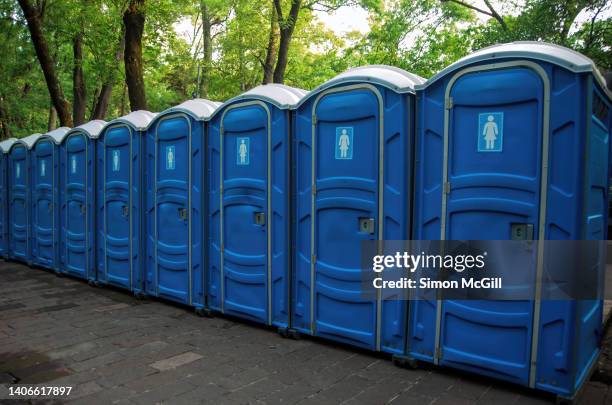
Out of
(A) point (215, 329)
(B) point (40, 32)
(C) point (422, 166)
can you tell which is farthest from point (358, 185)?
(B) point (40, 32)

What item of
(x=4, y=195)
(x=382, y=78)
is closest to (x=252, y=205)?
(x=382, y=78)

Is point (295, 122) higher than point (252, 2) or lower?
lower

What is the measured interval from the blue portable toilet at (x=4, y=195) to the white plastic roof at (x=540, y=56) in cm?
841

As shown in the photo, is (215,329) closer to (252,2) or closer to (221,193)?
(221,193)

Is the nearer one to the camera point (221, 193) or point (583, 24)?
point (221, 193)

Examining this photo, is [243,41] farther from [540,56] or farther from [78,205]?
[540,56]

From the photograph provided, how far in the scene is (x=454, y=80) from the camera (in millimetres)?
3699

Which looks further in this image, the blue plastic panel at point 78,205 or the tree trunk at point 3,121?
the tree trunk at point 3,121

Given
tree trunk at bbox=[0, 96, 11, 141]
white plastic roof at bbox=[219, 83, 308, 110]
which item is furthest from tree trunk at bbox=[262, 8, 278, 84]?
white plastic roof at bbox=[219, 83, 308, 110]

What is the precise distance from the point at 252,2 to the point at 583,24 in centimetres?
1001

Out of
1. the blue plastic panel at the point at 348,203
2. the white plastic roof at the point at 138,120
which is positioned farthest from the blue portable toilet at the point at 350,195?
the white plastic roof at the point at 138,120

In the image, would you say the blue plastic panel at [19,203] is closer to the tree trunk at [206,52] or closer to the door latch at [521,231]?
the door latch at [521,231]

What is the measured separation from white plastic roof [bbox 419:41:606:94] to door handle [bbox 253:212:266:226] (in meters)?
2.09

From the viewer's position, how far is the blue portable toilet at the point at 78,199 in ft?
23.6
